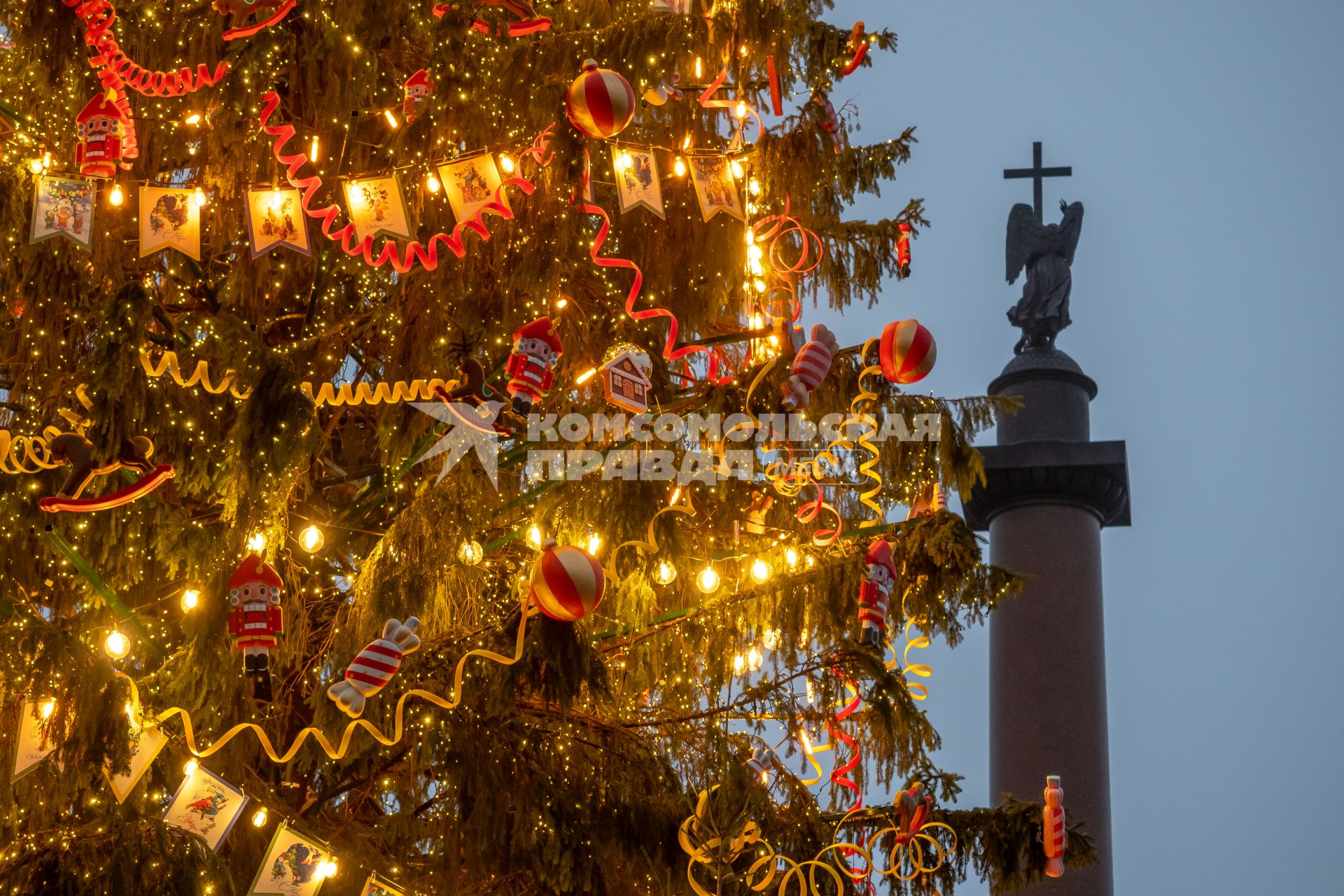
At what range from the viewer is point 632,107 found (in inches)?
219

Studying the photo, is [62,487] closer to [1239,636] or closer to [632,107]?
[632,107]

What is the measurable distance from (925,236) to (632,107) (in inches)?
1984

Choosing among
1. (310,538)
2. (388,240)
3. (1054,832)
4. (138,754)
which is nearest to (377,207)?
(388,240)

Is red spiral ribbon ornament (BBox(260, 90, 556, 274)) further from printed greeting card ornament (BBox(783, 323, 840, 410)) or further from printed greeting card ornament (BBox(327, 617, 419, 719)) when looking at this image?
printed greeting card ornament (BBox(327, 617, 419, 719))

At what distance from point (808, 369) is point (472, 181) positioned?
139 centimetres

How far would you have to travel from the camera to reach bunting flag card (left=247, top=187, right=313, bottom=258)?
5.78 m

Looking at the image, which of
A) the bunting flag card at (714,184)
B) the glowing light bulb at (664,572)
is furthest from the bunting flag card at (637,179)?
the glowing light bulb at (664,572)

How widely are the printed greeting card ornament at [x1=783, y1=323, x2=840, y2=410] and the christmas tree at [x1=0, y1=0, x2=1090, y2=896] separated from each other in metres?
0.01

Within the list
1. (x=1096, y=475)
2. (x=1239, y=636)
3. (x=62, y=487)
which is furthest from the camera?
(x=1239, y=636)

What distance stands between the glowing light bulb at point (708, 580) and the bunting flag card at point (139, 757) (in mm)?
2080

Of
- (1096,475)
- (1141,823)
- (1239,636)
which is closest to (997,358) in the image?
(1239,636)

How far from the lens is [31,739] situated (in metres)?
5.11

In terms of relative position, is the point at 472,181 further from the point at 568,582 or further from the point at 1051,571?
the point at 1051,571

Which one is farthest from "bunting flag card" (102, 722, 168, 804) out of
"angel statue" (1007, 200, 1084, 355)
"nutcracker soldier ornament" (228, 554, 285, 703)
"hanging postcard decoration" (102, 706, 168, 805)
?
"angel statue" (1007, 200, 1084, 355)
